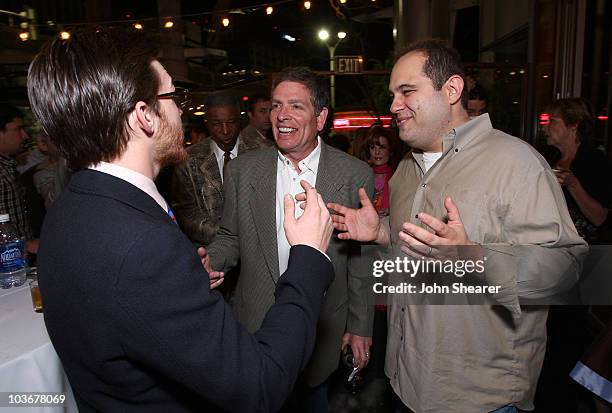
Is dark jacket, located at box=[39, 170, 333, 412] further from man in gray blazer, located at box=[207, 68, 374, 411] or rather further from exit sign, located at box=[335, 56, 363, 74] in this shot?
exit sign, located at box=[335, 56, 363, 74]

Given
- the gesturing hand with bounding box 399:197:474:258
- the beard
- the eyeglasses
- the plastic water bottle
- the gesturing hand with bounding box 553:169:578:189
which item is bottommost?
the plastic water bottle

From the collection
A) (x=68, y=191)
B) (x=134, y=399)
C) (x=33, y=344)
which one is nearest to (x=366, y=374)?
(x=33, y=344)

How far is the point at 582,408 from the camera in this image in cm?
280

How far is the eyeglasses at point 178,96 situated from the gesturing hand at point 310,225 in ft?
1.32

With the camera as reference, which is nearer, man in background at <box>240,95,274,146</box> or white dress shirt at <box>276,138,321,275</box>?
white dress shirt at <box>276,138,321,275</box>

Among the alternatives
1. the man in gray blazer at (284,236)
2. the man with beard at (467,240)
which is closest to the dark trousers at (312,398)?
the man in gray blazer at (284,236)

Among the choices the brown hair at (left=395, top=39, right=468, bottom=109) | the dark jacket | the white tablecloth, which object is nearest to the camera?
the dark jacket

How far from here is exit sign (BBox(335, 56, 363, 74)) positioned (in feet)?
18.0

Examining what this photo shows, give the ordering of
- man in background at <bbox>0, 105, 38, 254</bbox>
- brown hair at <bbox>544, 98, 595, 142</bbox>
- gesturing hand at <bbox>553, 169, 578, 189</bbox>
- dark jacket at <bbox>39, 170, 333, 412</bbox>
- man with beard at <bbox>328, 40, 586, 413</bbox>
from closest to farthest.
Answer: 1. dark jacket at <bbox>39, 170, 333, 412</bbox>
2. man with beard at <bbox>328, 40, 586, 413</bbox>
3. gesturing hand at <bbox>553, 169, 578, 189</bbox>
4. brown hair at <bbox>544, 98, 595, 142</bbox>
5. man in background at <bbox>0, 105, 38, 254</bbox>

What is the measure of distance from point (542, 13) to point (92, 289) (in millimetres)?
6044

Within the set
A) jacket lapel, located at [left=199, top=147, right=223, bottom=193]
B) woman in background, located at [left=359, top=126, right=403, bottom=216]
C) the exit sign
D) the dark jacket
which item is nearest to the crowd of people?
the dark jacket

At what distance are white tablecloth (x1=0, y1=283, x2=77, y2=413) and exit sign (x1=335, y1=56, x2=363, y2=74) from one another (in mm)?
4678

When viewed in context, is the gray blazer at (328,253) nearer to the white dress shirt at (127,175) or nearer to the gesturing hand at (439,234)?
the gesturing hand at (439,234)

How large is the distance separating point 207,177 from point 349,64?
331cm
